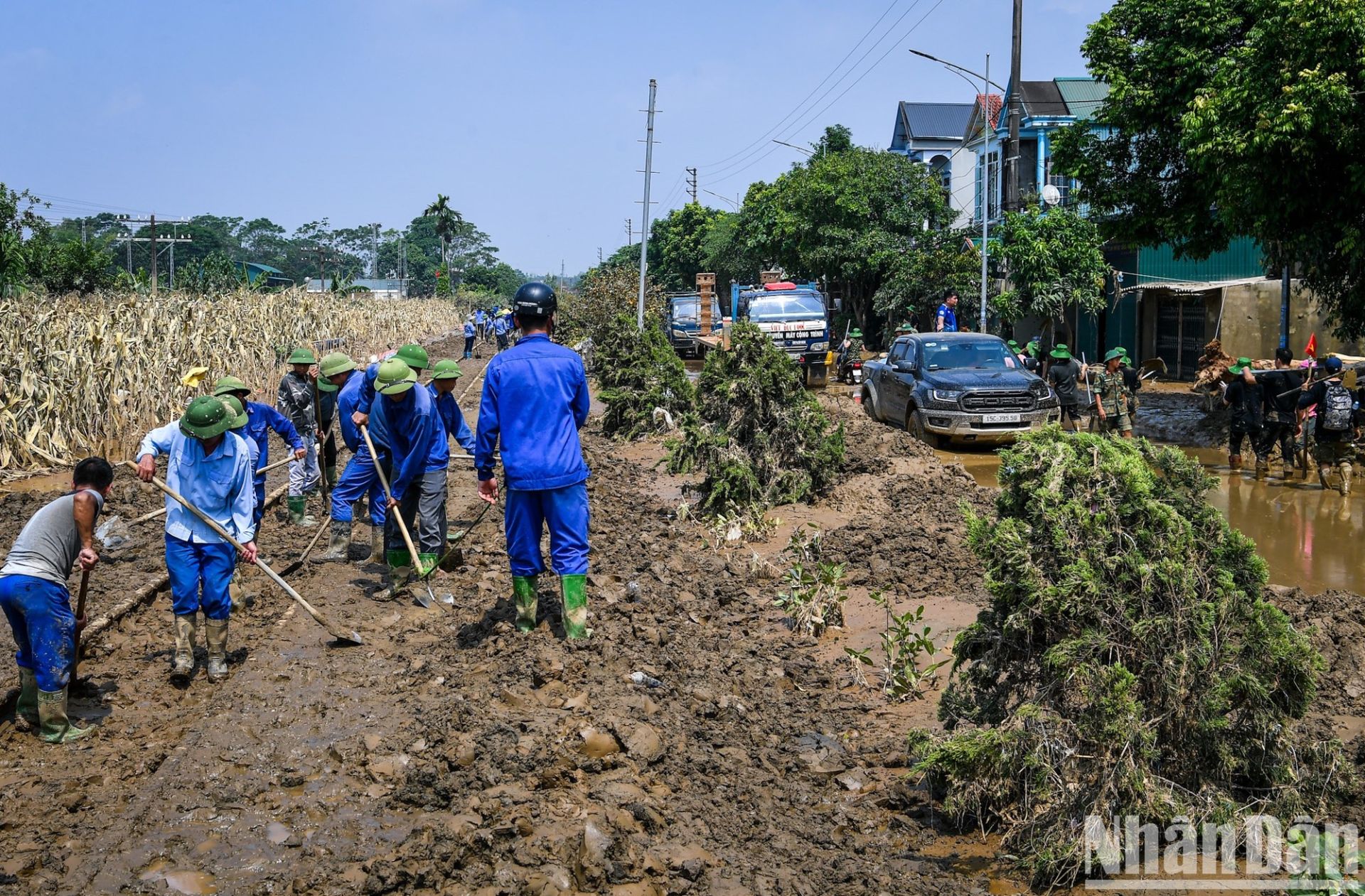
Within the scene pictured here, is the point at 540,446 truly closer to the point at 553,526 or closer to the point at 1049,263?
the point at 553,526

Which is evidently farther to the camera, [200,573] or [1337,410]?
[1337,410]

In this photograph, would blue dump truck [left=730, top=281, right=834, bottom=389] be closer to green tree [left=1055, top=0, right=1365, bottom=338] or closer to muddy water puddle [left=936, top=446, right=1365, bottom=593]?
green tree [left=1055, top=0, right=1365, bottom=338]

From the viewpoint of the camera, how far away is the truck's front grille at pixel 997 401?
16.5 metres

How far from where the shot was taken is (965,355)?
17781 mm

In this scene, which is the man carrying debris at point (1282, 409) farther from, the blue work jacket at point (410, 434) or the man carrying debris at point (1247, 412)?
the blue work jacket at point (410, 434)

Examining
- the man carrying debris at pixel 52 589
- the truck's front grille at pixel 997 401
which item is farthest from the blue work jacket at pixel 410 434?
the truck's front grille at pixel 997 401

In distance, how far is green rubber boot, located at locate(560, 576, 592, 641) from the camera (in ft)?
22.7

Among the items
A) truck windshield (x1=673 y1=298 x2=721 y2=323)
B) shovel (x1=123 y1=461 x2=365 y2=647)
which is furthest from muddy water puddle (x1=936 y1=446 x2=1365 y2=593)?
truck windshield (x1=673 y1=298 x2=721 y2=323)

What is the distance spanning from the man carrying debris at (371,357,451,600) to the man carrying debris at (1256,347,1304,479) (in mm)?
10187

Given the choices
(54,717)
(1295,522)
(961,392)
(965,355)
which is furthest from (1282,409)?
(54,717)

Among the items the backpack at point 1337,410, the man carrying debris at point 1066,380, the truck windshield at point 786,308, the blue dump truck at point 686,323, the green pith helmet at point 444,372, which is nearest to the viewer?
the green pith helmet at point 444,372

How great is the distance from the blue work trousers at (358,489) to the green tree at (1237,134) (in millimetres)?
11398

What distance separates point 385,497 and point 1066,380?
34.5 ft

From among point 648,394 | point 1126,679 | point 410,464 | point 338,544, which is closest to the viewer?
point 1126,679
